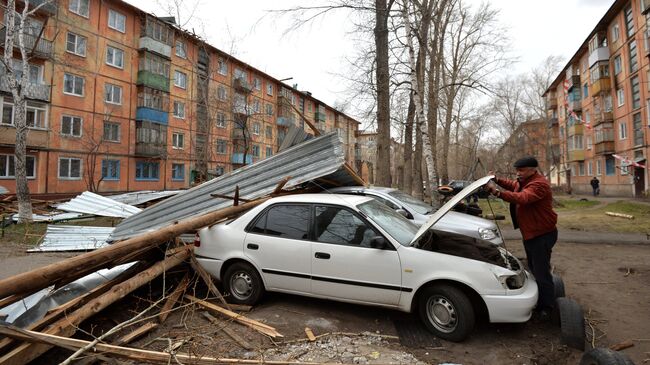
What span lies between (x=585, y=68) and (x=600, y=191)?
13381 millimetres

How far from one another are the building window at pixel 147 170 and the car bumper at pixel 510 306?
29.0 meters

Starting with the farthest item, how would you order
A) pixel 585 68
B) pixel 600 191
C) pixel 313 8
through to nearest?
pixel 585 68 → pixel 600 191 → pixel 313 8

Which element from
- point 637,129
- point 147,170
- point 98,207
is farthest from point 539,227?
point 637,129

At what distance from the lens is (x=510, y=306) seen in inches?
135

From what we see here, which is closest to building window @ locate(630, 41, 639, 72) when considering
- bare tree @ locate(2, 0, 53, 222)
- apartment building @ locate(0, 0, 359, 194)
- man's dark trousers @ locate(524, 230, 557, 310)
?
apartment building @ locate(0, 0, 359, 194)

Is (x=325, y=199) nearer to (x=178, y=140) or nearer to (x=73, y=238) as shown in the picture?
(x=73, y=238)

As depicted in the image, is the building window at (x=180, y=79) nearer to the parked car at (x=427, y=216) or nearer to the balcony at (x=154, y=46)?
the balcony at (x=154, y=46)

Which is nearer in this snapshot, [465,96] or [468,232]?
[468,232]

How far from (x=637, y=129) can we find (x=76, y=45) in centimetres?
4077

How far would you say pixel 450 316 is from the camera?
356cm

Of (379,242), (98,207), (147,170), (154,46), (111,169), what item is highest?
(154,46)

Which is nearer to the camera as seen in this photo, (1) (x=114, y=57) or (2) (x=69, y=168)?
(2) (x=69, y=168)

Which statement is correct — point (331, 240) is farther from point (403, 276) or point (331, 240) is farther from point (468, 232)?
point (468, 232)

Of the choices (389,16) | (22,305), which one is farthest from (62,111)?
(22,305)
